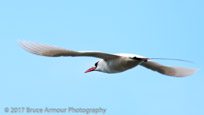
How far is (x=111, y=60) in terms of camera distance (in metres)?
9.49

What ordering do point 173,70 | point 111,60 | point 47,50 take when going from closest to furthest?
point 47,50
point 111,60
point 173,70

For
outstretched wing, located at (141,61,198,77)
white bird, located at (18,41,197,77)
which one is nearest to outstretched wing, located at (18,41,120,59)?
white bird, located at (18,41,197,77)

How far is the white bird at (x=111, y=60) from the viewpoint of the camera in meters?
8.52

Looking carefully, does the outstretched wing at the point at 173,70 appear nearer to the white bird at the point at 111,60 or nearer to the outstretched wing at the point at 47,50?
the white bird at the point at 111,60

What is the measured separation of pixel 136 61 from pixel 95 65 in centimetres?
165

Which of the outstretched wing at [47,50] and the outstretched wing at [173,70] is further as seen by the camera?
the outstretched wing at [173,70]

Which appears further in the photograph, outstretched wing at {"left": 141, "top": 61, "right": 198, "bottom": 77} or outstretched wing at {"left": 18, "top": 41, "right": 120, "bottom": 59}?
outstretched wing at {"left": 141, "top": 61, "right": 198, "bottom": 77}

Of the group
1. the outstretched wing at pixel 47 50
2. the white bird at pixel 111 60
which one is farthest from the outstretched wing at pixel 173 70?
the outstretched wing at pixel 47 50

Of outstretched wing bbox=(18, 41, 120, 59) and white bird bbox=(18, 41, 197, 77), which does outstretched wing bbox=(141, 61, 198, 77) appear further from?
outstretched wing bbox=(18, 41, 120, 59)

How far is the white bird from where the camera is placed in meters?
8.52

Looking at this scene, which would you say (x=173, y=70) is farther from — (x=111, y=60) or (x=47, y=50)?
(x=47, y=50)

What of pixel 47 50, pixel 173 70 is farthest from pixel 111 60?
pixel 173 70

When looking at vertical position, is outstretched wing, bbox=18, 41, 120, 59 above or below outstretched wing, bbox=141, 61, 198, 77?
above

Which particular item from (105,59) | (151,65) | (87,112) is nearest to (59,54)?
(105,59)
